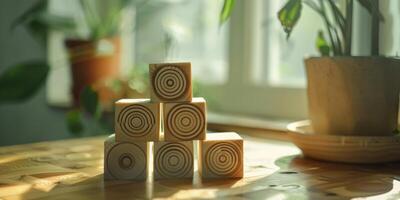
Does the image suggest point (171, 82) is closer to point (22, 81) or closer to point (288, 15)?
point (288, 15)

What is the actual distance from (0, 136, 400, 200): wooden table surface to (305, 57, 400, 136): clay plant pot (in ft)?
0.22

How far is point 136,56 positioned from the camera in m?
1.85

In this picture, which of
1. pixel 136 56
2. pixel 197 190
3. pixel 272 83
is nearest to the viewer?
pixel 197 190

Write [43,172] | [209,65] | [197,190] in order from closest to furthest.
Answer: [197,190]
[43,172]
[209,65]

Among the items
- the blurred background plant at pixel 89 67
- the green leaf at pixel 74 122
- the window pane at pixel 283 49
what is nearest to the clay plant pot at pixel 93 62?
the blurred background plant at pixel 89 67

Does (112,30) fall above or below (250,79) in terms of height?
above

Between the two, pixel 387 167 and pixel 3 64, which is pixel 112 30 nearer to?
pixel 3 64

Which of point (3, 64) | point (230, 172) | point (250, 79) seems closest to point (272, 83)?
point (250, 79)

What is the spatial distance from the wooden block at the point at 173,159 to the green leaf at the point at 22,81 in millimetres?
857

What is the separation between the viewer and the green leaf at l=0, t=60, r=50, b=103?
1493 mm

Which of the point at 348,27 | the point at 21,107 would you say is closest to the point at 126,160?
the point at 348,27

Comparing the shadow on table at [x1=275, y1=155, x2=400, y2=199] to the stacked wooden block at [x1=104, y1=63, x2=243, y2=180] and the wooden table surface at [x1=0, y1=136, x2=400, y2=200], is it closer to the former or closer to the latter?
the wooden table surface at [x1=0, y1=136, x2=400, y2=200]

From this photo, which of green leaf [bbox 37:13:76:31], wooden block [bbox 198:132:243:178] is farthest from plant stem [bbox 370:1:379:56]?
green leaf [bbox 37:13:76:31]

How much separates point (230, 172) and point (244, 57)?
736mm
